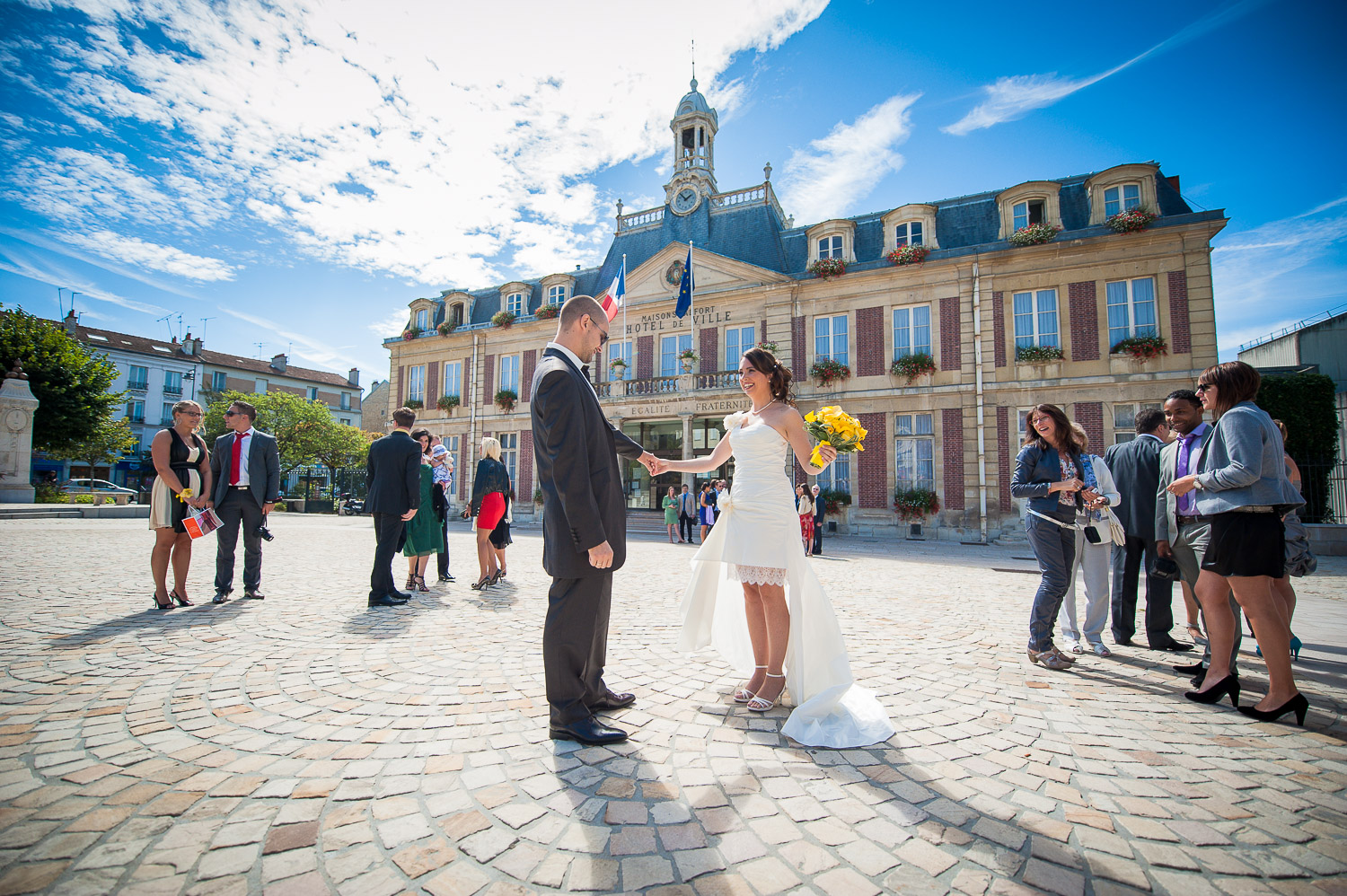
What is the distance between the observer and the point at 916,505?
17766mm

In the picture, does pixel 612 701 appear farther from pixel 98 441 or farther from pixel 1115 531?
pixel 98 441

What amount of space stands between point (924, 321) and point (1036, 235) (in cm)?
391

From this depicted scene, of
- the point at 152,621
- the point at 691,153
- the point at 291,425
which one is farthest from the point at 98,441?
the point at 691,153

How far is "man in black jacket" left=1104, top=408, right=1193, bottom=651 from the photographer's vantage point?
4.68 m

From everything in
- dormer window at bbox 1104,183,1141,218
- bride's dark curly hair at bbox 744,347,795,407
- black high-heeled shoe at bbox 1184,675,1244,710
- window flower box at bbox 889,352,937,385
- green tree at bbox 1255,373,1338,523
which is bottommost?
black high-heeled shoe at bbox 1184,675,1244,710

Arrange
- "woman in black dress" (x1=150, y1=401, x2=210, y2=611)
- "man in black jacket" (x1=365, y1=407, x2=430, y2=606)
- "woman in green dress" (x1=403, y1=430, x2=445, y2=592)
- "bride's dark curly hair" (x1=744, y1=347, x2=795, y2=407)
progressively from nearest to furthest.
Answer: "bride's dark curly hair" (x1=744, y1=347, x2=795, y2=407), "woman in black dress" (x1=150, y1=401, x2=210, y2=611), "man in black jacket" (x1=365, y1=407, x2=430, y2=606), "woman in green dress" (x1=403, y1=430, x2=445, y2=592)

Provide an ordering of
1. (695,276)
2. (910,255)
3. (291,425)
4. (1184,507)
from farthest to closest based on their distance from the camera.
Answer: (291,425), (695,276), (910,255), (1184,507)

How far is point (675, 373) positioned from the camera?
22.2m

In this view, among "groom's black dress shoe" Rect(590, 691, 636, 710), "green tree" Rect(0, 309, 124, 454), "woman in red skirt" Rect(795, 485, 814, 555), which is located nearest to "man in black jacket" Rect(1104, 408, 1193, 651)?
"groom's black dress shoe" Rect(590, 691, 636, 710)

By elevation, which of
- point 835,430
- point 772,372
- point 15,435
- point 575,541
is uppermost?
point 15,435

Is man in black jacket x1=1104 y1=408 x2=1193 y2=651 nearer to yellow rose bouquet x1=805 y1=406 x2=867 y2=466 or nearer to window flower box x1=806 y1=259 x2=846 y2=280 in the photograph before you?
yellow rose bouquet x1=805 y1=406 x2=867 y2=466

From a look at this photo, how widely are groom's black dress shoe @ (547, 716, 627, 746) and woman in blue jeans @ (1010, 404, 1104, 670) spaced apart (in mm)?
3203

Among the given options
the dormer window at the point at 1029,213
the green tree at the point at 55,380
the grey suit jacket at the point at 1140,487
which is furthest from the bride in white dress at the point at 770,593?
the green tree at the point at 55,380

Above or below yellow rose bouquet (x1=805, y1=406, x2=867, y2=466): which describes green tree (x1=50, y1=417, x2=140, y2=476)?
above
